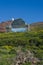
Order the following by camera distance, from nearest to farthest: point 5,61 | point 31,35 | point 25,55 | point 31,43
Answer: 1. point 5,61
2. point 25,55
3. point 31,43
4. point 31,35

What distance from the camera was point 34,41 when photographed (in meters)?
16.6

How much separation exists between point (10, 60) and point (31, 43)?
754 centimetres

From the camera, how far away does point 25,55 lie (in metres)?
9.74

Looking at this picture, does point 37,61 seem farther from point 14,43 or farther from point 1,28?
point 1,28

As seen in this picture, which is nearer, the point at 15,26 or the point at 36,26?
the point at 36,26

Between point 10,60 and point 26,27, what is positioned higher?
point 26,27

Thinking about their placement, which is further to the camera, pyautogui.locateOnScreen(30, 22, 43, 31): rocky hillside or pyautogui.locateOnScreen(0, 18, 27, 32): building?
pyautogui.locateOnScreen(0, 18, 27, 32): building

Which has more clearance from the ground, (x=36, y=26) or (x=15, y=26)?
(x=15, y=26)

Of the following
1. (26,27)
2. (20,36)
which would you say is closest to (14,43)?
(20,36)

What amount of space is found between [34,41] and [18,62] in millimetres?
7263

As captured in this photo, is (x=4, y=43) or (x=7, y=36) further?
(x=7, y=36)

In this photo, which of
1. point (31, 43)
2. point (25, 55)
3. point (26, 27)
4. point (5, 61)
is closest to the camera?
point (5, 61)

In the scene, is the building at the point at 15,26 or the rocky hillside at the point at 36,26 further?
the building at the point at 15,26

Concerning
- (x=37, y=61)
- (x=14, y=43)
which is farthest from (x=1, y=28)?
(x=37, y=61)
